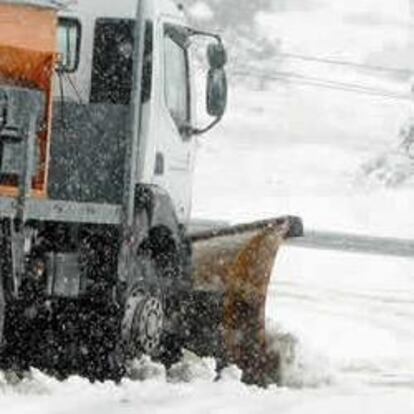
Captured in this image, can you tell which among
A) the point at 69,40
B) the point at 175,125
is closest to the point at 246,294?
the point at 175,125

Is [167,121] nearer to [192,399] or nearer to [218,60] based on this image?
[218,60]

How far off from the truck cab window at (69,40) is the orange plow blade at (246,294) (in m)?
2.01

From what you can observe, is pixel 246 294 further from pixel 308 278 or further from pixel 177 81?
pixel 308 278

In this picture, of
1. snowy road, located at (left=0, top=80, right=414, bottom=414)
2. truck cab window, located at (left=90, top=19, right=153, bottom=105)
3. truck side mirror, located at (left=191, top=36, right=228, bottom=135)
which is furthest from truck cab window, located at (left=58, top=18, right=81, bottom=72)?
snowy road, located at (left=0, top=80, right=414, bottom=414)

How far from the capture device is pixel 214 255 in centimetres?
909

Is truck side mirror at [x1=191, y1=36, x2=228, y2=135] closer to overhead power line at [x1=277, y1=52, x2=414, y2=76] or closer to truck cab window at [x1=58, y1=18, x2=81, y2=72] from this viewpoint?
truck cab window at [x1=58, y1=18, x2=81, y2=72]

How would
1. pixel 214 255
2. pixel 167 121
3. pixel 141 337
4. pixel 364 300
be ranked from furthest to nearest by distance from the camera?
1. pixel 364 300
2. pixel 214 255
3. pixel 167 121
4. pixel 141 337

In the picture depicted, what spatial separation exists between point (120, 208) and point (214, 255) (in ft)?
5.57

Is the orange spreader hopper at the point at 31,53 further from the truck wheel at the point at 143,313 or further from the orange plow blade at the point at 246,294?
the orange plow blade at the point at 246,294

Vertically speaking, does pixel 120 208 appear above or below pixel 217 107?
below

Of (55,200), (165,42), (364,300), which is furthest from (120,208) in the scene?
(364,300)

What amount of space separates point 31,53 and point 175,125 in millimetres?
2133

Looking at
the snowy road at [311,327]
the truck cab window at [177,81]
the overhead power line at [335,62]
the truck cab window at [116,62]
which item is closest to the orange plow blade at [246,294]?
the snowy road at [311,327]

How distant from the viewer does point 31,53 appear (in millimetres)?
6793
